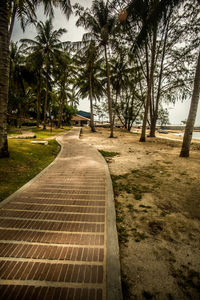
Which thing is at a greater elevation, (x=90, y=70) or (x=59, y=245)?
(x=90, y=70)

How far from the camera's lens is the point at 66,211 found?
282 centimetres

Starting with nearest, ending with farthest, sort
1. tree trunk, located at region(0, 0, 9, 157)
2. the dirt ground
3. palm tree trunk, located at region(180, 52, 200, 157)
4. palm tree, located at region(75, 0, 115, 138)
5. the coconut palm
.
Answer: the dirt ground < tree trunk, located at region(0, 0, 9, 157) < the coconut palm < palm tree trunk, located at region(180, 52, 200, 157) < palm tree, located at region(75, 0, 115, 138)

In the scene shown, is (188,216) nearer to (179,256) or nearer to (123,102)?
(179,256)

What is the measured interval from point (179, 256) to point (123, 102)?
98.0ft

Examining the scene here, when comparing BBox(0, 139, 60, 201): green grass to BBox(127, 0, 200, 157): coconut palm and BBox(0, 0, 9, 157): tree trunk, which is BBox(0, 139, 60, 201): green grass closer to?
BBox(0, 0, 9, 157): tree trunk

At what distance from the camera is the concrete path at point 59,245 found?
57.9 inches

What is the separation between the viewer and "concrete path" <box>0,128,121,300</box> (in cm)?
147

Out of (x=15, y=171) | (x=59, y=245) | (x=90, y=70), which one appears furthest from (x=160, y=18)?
(x=90, y=70)

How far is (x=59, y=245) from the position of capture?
1993 millimetres

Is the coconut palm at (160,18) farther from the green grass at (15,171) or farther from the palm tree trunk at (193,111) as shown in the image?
the green grass at (15,171)

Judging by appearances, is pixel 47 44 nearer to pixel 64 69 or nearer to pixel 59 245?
pixel 64 69

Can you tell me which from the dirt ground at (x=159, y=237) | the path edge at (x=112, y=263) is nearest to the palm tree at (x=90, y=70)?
the dirt ground at (x=159, y=237)

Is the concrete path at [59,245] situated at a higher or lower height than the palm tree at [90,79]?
lower

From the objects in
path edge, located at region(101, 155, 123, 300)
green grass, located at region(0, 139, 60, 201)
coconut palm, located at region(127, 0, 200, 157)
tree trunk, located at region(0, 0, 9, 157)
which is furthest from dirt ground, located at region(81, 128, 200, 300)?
tree trunk, located at region(0, 0, 9, 157)
